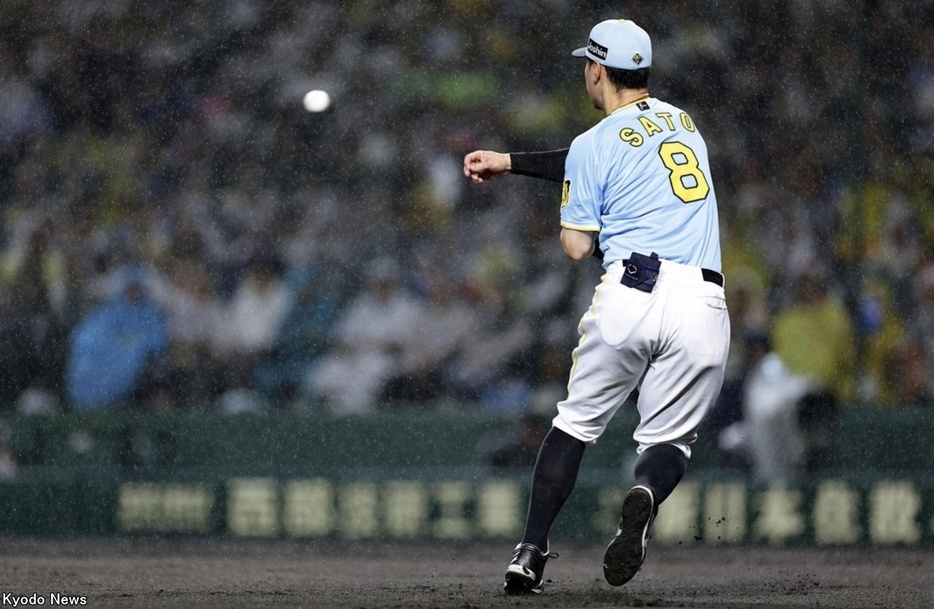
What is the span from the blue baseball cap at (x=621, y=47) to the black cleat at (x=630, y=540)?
1.31 meters

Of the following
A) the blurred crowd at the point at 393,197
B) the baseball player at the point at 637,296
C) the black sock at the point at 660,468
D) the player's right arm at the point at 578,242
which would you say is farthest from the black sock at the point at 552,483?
the blurred crowd at the point at 393,197

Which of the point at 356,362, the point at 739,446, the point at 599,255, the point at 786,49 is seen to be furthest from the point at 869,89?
the point at 599,255

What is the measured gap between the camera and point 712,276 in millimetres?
4781

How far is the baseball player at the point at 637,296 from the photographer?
185 inches

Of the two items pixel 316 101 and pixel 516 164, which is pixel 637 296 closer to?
pixel 516 164

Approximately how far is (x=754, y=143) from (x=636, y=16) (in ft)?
4.18

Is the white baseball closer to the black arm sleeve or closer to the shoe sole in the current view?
the black arm sleeve

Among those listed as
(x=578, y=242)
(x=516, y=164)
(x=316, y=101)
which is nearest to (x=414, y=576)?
(x=516, y=164)

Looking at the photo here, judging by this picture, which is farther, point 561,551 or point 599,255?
point 561,551

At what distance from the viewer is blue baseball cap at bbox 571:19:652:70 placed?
4.87 metres

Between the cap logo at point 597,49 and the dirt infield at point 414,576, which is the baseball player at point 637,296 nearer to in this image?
the cap logo at point 597,49

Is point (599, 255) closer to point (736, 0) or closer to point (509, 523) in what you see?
point (509, 523)

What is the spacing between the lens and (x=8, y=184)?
10336 millimetres

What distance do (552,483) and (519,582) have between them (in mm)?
322
